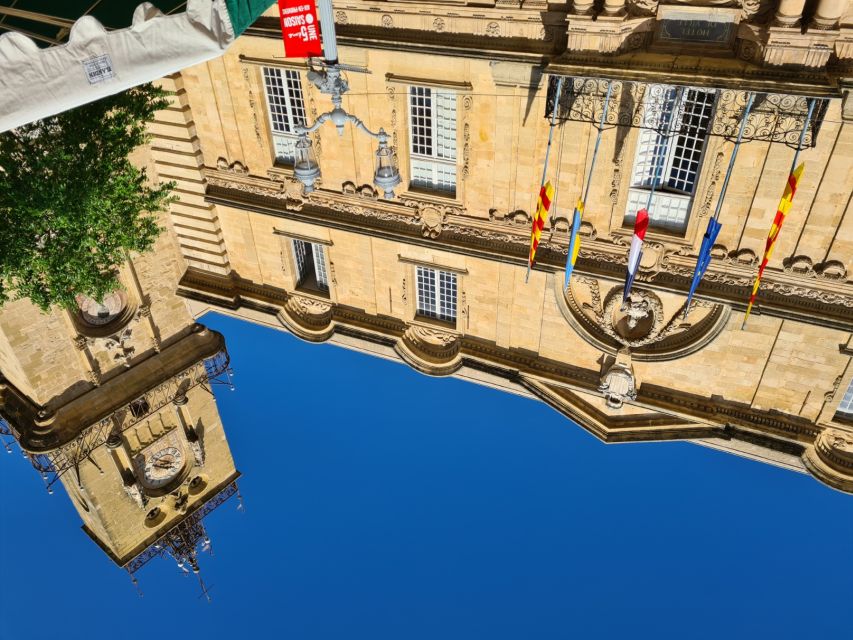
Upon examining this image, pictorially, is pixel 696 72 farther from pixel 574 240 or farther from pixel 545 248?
pixel 545 248

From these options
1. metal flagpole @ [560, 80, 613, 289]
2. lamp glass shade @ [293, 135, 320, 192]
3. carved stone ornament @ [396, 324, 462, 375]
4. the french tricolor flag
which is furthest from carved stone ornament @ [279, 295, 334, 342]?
the french tricolor flag

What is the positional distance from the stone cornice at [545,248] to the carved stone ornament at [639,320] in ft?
2.17

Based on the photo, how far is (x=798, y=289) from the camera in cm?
1474

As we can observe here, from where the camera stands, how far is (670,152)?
47.9 feet

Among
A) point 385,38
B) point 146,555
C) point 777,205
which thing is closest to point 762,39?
point 777,205

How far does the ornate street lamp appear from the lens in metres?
9.80

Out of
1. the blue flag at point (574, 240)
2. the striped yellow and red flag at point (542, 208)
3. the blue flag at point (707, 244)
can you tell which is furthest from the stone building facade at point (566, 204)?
the blue flag at point (707, 244)

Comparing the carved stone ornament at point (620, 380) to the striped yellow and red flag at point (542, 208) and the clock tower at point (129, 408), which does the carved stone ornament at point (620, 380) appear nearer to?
the striped yellow and red flag at point (542, 208)

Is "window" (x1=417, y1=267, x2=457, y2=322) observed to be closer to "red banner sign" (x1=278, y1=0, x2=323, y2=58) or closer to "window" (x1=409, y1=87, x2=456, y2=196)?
"window" (x1=409, y1=87, x2=456, y2=196)

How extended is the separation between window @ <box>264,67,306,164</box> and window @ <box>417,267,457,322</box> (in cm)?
552

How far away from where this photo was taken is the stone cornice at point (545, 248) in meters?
14.6

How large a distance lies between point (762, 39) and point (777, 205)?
12.1 ft

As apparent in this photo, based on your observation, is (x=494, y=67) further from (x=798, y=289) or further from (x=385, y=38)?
(x=798, y=289)

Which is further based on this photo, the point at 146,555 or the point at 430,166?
the point at 146,555
